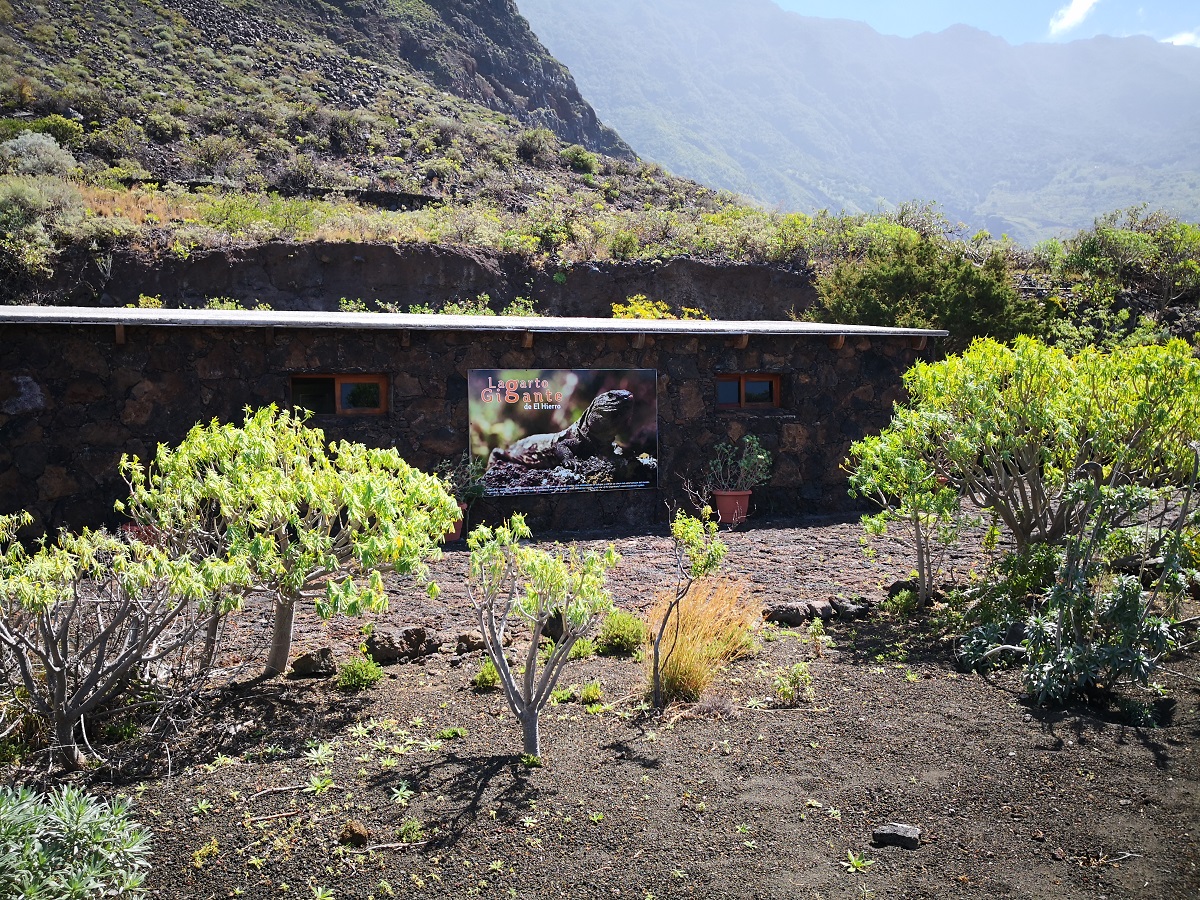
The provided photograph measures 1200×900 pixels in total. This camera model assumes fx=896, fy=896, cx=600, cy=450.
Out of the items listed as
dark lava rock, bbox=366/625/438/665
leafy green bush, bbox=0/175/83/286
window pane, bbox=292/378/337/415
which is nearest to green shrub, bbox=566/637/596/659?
dark lava rock, bbox=366/625/438/665

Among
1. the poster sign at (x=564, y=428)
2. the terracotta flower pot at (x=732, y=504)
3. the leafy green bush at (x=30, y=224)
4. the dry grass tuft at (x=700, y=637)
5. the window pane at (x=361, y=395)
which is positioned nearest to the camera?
the dry grass tuft at (x=700, y=637)

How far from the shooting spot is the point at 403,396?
10055 millimetres

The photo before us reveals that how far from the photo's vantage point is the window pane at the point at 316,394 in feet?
32.3

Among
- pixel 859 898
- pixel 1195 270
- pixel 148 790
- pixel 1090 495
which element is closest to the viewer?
pixel 859 898

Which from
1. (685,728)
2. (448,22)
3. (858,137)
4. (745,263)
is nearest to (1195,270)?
(745,263)

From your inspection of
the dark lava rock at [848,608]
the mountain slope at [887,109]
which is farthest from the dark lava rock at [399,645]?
the mountain slope at [887,109]

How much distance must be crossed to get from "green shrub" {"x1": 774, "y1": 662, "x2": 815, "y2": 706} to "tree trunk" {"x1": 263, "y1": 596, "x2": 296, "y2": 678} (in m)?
2.80

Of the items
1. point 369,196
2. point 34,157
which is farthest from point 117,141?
point 369,196

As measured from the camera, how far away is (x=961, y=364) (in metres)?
6.46

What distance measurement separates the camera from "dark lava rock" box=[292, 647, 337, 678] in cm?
540

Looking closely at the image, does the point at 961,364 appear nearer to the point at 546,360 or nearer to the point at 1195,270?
the point at 546,360

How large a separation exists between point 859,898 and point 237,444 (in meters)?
3.47

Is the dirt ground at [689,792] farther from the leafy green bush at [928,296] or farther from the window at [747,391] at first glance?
the leafy green bush at [928,296]

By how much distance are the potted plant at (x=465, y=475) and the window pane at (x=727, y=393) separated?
3.28m
